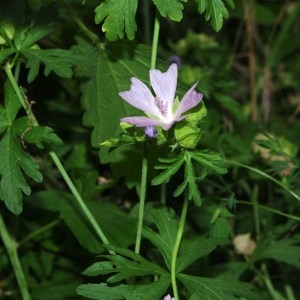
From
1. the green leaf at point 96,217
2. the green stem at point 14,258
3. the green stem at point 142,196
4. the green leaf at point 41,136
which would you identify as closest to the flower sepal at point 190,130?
the green stem at point 142,196

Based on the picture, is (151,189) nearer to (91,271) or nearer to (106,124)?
(106,124)

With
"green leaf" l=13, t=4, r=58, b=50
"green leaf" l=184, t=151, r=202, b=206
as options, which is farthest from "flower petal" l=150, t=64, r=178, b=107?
"green leaf" l=13, t=4, r=58, b=50

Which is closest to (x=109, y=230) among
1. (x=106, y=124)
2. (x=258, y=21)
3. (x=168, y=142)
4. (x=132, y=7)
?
(x=106, y=124)

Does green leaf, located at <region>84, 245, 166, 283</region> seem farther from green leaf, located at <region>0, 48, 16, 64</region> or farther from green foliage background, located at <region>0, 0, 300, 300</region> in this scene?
green leaf, located at <region>0, 48, 16, 64</region>

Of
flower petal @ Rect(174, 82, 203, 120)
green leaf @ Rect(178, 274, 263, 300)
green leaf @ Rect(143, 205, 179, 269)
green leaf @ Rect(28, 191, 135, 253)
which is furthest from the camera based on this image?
green leaf @ Rect(28, 191, 135, 253)

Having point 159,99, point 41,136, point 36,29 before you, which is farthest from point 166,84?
point 36,29

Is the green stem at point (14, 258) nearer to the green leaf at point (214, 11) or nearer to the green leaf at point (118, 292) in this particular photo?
the green leaf at point (118, 292)
